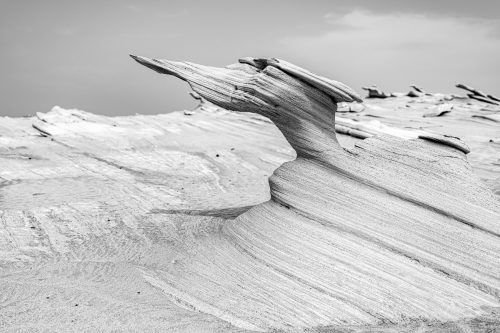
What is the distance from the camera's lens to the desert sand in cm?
646

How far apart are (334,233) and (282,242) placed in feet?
2.55

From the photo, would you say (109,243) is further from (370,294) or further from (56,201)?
(370,294)

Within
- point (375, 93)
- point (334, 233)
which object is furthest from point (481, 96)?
point (334, 233)

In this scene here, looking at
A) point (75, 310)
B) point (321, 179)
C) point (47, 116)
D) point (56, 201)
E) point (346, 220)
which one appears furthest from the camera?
point (47, 116)

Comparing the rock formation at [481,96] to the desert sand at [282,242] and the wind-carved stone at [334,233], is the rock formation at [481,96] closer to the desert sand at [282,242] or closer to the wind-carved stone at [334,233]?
the desert sand at [282,242]

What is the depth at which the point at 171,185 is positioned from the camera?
529 inches

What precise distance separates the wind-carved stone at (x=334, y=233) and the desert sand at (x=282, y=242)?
21 millimetres

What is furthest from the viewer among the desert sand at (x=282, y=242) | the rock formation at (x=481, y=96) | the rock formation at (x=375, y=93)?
the rock formation at (x=375, y=93)

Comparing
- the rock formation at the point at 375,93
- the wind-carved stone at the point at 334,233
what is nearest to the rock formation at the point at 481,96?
the rock formation at the point at 375,93

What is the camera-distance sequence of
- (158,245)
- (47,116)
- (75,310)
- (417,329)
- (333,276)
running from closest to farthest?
(417,329) < (75,310) < (333,276) < (158,245) < (47,116)

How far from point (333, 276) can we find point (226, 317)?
5.17 feet

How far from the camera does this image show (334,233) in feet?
25.0

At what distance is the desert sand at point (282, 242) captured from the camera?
646 centimetres

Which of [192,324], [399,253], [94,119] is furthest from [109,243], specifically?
Answer: [94,119]
